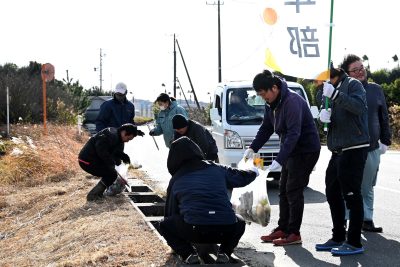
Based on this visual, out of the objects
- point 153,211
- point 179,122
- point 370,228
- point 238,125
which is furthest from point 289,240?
point 238,125

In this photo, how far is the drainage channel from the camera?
5680 mm

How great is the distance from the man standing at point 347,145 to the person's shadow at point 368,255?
14cm

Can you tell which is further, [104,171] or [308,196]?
[308,196]

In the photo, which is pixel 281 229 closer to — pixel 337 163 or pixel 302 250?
pixel 302 250

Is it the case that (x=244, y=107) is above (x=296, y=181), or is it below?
above

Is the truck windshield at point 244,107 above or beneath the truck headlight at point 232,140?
above

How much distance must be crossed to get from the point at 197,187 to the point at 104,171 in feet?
13.6

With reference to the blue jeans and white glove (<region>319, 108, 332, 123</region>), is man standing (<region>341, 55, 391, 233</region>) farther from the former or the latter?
white glove (<region>319, 108, 332, 123</region>)

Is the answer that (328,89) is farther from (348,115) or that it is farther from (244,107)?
(244,107)

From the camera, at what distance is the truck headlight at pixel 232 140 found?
37.8 feet

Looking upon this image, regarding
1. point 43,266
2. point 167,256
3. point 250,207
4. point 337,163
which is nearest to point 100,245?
point 43,266

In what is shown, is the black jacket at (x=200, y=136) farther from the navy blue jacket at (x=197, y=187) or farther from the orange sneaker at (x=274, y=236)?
the navy blue jacket at (x=197, y=187)

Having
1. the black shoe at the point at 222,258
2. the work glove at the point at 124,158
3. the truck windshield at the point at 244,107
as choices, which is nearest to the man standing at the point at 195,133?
the work glove at the point at 124,158

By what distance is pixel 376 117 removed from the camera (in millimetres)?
7344
